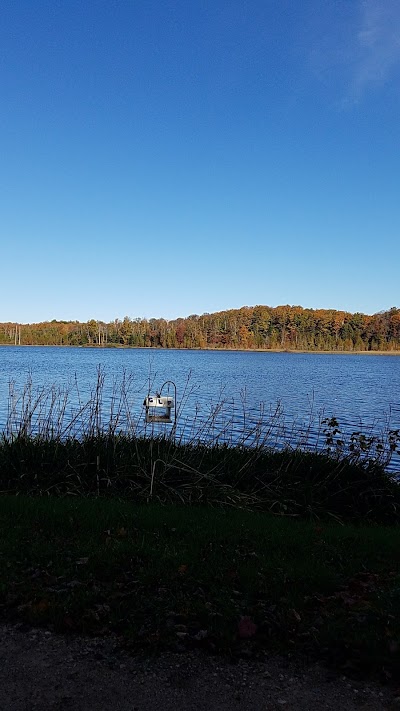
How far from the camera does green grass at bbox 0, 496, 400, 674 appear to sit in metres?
3.79

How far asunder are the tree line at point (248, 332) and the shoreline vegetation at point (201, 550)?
135 m

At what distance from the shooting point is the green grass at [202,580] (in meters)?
3.79

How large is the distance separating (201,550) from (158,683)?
205cm

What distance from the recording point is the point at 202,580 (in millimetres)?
4637

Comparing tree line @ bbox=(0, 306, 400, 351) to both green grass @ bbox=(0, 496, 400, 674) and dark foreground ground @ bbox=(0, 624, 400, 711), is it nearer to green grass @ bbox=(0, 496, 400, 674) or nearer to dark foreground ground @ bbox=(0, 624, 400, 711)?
green grass @ bbox=(0, 496, 400, 674)

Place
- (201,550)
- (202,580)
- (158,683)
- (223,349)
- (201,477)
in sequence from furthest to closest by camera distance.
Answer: (223,349)
(201,477)
(201,550)
(202,580)
(158,683)

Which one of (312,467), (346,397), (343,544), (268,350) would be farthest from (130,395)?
(268,350)

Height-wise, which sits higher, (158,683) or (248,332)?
(248,332)

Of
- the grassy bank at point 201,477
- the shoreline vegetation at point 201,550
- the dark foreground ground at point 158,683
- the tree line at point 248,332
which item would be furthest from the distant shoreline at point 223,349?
the dark foreground ground at point 158,683

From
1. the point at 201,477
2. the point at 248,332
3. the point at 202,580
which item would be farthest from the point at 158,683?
the point at 248,332

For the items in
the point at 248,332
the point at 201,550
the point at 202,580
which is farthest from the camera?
the point at 248,332

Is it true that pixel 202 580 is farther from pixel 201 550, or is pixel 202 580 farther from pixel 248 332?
pixel 248 332

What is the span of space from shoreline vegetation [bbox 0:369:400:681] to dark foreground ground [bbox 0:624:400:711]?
0.14 metres

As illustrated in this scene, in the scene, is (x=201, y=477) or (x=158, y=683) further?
(x=201, y=477)
